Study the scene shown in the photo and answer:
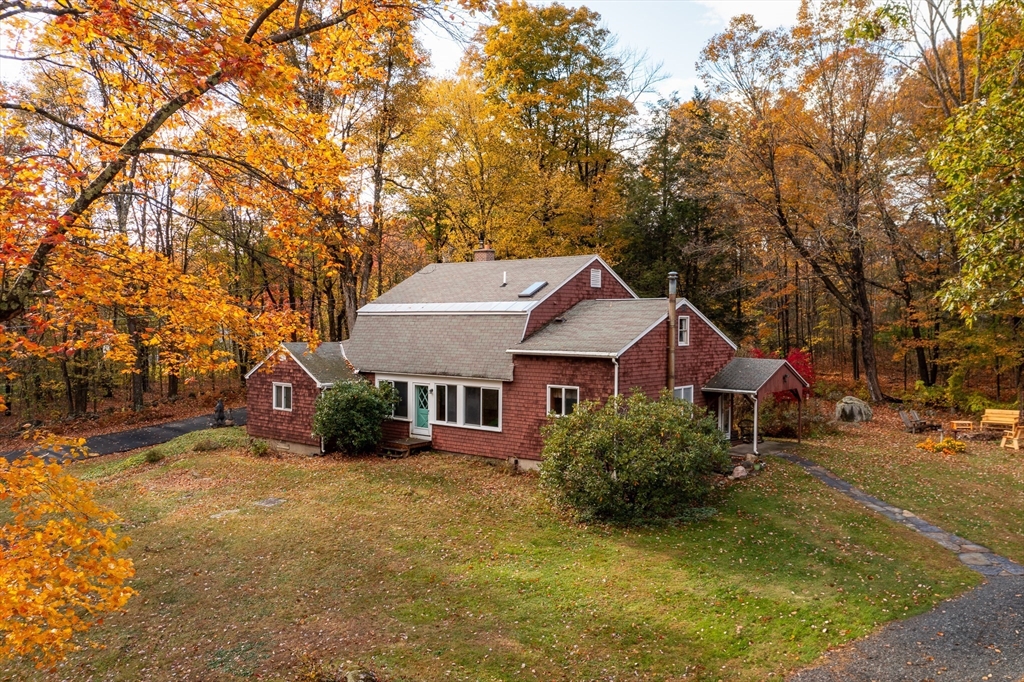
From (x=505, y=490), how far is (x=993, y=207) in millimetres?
12664

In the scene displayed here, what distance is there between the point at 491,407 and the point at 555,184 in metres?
15.4

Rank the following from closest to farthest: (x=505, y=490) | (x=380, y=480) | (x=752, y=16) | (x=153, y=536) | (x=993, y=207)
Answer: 1. (x=993, y=207)
2. (x=153, y=536)
3. (x=505, y=490)
4. (x=380, y=480)
5. (x=752, y=16)

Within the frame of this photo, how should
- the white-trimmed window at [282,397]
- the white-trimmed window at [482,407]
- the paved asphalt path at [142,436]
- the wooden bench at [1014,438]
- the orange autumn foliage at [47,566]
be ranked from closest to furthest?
the orange autumn foliage at [47,566], the white-trimmed window at [482,407], the wooden bench at [1014,438], the white-trimmed window at [282,397], the paved asphalt path at [142,436]

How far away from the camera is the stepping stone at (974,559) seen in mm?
12008

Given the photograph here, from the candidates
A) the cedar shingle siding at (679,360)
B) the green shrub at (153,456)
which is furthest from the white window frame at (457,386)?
the green shrub at (153,456)

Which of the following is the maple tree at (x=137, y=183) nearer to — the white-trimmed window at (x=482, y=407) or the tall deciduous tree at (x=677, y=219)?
the white-trimmed window at (x=482, y=407)

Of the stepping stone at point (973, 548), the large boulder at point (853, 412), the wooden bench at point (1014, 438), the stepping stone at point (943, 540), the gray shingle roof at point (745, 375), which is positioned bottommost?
the stepping stone at point (973, 548)

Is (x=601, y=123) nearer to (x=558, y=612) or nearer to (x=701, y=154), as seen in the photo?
A: (x=701, y=154)

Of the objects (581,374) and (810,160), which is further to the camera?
(810,160)

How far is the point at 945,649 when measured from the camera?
904cm

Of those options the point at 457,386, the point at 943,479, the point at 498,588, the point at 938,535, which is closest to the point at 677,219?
the point at 457,386

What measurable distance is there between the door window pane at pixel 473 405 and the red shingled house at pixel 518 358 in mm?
34

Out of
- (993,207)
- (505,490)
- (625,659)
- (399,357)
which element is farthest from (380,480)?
(993,207)

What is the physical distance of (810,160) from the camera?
2986cm
